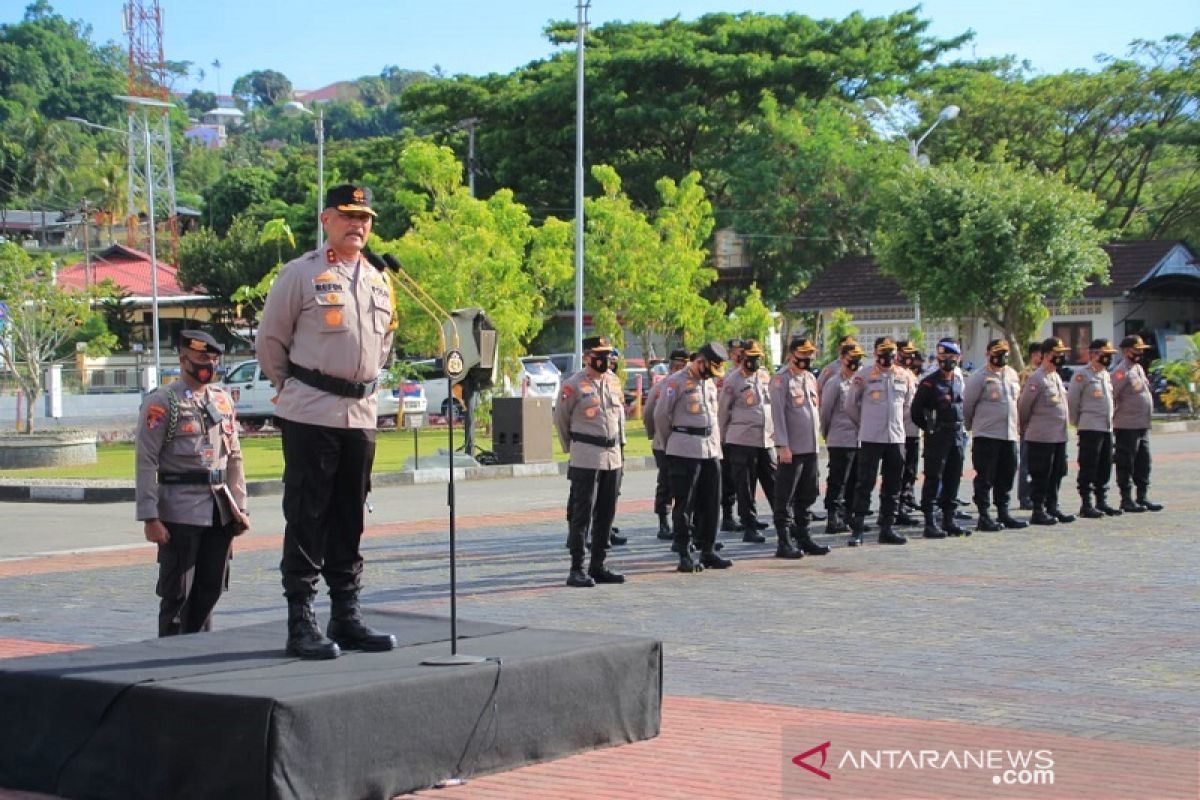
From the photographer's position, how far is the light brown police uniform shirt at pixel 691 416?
46.4 feet

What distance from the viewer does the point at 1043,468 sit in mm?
18000

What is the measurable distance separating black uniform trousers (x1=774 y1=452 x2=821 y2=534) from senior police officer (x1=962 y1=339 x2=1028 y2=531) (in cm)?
267

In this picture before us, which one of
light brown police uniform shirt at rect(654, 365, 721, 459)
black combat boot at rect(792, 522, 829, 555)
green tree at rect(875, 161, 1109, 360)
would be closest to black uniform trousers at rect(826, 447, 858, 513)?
black combat boot at rect(792, 522, 829, 555)

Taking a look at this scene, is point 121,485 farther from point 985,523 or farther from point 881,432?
point 985,523

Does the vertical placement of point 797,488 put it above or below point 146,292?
below

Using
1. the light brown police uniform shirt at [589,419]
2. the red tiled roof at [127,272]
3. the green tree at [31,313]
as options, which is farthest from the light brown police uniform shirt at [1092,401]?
the red tiled roof at [127,272]

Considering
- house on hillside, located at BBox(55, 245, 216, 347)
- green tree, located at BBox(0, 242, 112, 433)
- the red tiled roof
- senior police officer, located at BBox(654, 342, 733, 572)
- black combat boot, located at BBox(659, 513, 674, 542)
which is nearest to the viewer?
senior police officer, located at BBox(654, 342, 733, 572)

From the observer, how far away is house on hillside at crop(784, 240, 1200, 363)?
49438 mm

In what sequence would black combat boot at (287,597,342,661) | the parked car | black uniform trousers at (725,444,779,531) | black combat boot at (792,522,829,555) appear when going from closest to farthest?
1. black combat boot at (287,597,342,661)
2. black combat boot at (792,522,829,555)
3. black uniform trousers at (725,444,779,531)
4. the parked car

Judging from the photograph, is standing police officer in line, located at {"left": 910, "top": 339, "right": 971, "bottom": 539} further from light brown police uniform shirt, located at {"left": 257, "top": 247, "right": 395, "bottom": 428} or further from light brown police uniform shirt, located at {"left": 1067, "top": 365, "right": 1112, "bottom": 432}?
light brown police uniform shirt, located at {"left": 257, "top": 247, "right": 395, "bottom": 428}

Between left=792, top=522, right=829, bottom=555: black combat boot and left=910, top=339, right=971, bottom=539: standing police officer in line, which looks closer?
left=792, top=522, right=829, bottom=555: black combat boot

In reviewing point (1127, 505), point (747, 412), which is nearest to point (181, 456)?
point (747, 412)

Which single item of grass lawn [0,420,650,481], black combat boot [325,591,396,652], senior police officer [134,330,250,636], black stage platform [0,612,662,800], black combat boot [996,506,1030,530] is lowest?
grass lawn [0,420,650,481]

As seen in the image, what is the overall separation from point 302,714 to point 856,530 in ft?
36.2
